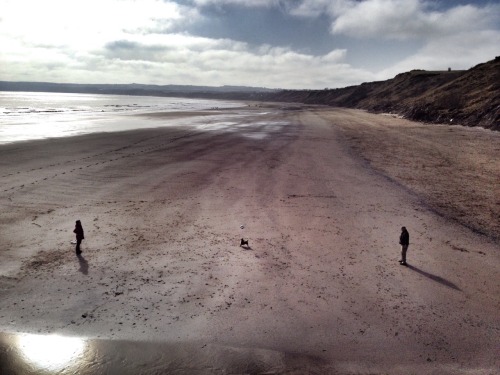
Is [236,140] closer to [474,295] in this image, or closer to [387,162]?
[387,162]

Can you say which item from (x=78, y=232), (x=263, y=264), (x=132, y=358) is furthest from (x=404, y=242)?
(x=78, y=232)

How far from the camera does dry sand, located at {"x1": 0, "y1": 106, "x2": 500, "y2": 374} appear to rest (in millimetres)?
8641

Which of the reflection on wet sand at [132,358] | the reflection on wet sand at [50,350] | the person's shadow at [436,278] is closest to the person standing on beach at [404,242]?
the person's shadow at [436,278]

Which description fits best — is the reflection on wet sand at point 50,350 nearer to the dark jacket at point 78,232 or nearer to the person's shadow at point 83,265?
the person's shadow at point 83,265

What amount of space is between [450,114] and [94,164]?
49425 millimetres

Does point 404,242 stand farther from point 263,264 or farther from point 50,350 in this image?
point 50,350

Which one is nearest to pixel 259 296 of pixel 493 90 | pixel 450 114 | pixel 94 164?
pixel 94 164

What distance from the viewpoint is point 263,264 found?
485 inches

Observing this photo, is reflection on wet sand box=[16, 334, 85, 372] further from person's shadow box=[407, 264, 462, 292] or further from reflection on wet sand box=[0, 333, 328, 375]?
person's shadow box=[407, 264, 462, 292]

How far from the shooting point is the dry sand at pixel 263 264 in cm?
864

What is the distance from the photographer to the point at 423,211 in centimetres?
1758

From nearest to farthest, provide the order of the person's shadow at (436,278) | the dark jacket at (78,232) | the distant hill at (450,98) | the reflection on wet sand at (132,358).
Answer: the reflection on wet sand at (132,358), the person's shadow at (436,278), the dark jacket at (78,232), the distant hill at (450,98)

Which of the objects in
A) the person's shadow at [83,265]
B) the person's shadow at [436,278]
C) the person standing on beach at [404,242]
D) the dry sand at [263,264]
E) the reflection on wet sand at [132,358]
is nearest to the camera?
the reflection on wet sand at [132,358]

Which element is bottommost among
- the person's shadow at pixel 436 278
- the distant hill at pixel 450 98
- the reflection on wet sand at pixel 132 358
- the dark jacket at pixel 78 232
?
the reflection on wet sand at pixel 132 358
